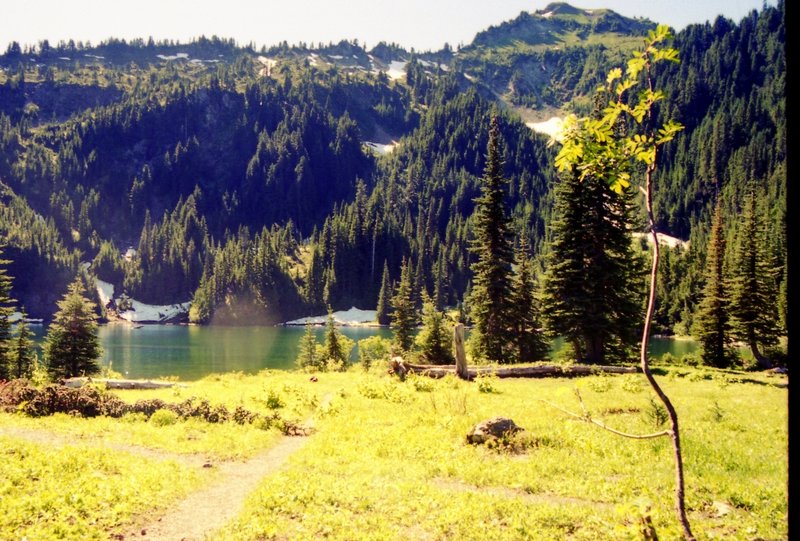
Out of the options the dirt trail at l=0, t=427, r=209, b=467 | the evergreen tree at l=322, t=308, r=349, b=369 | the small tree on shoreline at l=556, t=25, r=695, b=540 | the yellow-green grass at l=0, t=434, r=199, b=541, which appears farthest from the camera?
the evergreen tree at l=322, t=308, r=349, b=369

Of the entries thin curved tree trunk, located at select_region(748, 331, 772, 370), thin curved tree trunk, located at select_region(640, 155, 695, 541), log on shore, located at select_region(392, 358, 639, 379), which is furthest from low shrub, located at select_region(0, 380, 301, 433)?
thin curved tree trunk, located at select_region(748, 331, 772, 370)

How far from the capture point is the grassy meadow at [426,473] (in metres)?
11.0

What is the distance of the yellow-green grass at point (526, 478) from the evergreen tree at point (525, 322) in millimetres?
22701

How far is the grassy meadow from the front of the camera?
10977 mm

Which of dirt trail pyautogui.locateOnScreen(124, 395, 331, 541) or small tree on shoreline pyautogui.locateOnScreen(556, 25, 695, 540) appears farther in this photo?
dirt trail pyautogui.locateOnScreen(124, 395, 331, 541)

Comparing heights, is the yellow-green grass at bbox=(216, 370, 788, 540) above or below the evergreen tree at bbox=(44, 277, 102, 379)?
above

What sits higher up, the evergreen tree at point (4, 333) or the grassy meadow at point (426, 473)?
the grassy meadow at point (426, 473)

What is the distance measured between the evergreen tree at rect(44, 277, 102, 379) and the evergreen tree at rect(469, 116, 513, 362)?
35083 mm

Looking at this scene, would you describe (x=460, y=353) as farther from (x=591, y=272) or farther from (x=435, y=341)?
(x=435, y=341)

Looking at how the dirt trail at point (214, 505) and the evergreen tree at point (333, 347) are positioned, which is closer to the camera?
the dirt trail at point (214, 505)

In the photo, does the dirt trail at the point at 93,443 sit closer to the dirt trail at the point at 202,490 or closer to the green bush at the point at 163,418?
the dirt trail at the point at 202,490

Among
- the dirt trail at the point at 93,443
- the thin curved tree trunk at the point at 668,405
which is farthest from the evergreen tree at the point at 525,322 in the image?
the thin curved tree trunk at the point at 668,405

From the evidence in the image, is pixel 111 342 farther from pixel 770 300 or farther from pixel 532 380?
pixel 770 300

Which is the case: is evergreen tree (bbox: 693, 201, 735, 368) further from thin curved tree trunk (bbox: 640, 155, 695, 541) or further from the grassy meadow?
thin curved tree trunk (bbox: 640, 155, 695, 541)
